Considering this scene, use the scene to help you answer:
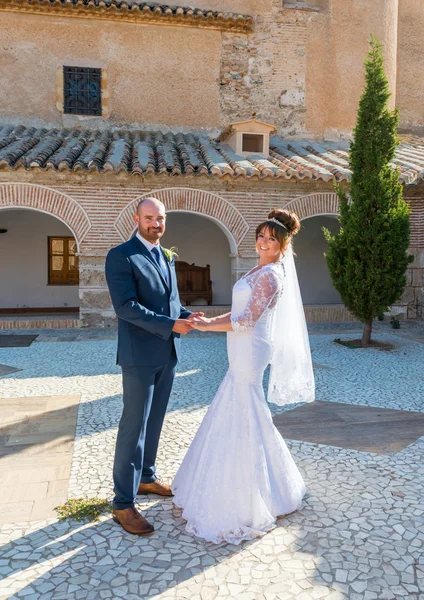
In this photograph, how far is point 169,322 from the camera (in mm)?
2904

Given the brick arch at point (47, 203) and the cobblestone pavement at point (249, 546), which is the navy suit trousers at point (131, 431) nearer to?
the cobblestone pavement at point (249, 546)

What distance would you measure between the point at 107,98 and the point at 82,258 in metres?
5.01

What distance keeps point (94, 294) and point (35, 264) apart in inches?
146

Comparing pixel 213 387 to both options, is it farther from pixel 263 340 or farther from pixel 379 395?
pixel 263 340

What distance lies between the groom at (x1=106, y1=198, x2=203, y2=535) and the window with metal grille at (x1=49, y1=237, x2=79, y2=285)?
1079 centimetres

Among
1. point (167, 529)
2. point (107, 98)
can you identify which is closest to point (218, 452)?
point (167, 529)

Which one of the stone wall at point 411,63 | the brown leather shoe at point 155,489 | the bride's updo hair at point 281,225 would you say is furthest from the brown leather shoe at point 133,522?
the stone wall at point 411,63

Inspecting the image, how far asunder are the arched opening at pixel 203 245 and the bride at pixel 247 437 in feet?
34.1

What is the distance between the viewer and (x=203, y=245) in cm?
1372

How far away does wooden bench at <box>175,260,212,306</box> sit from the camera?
13.0 meters

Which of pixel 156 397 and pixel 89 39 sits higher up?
pixel 89 39

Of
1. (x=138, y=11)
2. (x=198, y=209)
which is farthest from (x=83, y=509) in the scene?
(x=138, y=11)

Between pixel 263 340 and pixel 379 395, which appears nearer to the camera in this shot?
pixel 263 340

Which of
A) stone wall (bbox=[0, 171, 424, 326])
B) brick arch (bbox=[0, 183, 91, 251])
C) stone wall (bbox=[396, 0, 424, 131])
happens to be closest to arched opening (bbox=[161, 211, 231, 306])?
stone wall (bbox=[0, 171, 424, 326])
